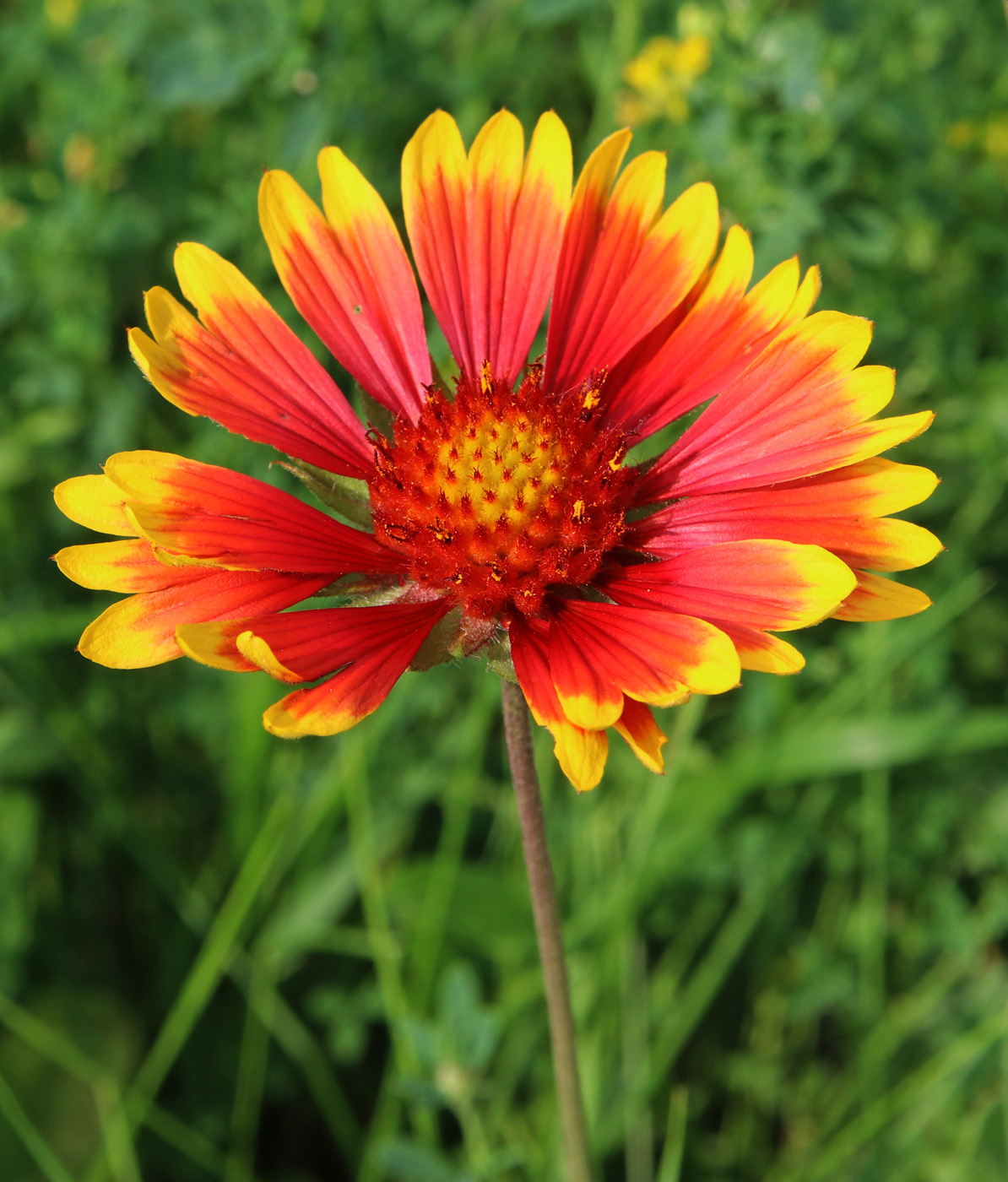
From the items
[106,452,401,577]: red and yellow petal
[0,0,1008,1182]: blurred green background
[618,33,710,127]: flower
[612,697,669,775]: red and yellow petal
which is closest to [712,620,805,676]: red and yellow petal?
[612,697,669,775]: red and yellow petal

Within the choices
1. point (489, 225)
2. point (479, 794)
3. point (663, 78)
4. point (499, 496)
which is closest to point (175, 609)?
point (499, 496)

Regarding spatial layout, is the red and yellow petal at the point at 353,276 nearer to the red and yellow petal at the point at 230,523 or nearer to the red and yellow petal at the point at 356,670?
the red and yellow petal at the point at 230,523

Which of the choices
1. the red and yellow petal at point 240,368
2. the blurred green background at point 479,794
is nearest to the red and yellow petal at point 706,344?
the red and yellow petal at point 240,368

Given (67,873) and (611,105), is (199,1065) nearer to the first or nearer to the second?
(67,873)

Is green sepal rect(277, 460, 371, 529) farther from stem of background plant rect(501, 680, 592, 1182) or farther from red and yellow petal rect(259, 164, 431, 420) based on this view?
stem of background plant rect(501, 680, 592, 1182)

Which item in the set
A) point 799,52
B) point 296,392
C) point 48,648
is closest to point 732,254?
point 296,392
